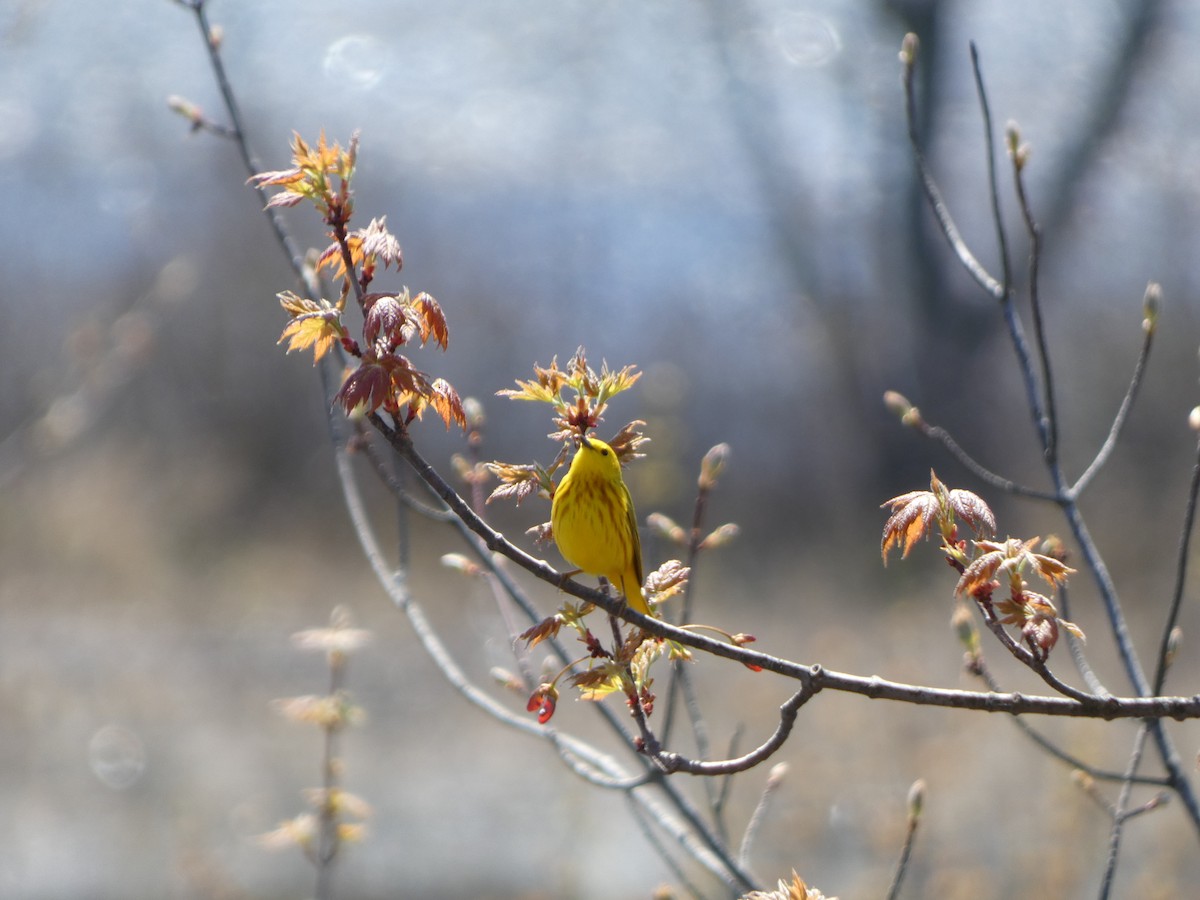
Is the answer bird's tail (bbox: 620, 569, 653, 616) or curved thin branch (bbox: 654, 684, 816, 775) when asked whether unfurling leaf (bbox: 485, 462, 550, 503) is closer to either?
bird's tail (bbox: 620, 569, 653, 616)

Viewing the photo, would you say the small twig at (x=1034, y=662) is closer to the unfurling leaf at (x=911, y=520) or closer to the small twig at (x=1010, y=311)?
the unfurling leaf at (x=911, y=520)

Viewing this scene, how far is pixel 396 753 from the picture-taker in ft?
23.2

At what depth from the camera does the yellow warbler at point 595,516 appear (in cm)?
141

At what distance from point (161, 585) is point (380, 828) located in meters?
4.38

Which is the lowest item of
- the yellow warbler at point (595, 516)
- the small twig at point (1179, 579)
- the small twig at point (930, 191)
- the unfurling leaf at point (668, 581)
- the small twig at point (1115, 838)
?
the small twig at point (1115, 838)

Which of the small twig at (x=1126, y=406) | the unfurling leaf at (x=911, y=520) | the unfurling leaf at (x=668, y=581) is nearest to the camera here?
the unfurling leaf at (x=911, y=520)

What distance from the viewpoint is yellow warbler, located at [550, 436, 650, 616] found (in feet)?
4.62

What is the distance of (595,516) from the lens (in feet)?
4.66

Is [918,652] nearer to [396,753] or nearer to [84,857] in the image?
[396,753]

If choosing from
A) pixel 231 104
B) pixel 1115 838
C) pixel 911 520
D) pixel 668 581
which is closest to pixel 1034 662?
pixel 911 520

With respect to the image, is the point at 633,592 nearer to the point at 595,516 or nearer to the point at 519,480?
the point at 595,516

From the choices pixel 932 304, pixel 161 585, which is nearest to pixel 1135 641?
pixel 932 304

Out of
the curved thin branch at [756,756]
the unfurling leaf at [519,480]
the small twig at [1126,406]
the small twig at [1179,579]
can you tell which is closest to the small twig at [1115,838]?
the small twig at [1179,579]


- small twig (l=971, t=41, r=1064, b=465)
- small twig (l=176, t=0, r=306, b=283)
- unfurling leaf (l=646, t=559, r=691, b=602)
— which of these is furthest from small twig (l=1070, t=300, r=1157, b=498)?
small twig (l=176, t=0, r=306, b=283)
